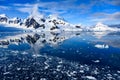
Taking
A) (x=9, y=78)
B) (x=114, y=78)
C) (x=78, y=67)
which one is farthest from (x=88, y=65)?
(x=9, y=78)

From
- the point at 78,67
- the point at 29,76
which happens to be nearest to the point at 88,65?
the point at 78,67

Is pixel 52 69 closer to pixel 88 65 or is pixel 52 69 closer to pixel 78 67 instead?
pixel 78 67

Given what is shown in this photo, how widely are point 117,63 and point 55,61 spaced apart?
29.7 ft

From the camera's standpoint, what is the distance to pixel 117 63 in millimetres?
29219

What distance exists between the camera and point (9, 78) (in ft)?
70.0

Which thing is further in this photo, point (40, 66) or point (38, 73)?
point (40, 66)

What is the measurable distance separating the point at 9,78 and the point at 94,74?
→ 943 centimetres

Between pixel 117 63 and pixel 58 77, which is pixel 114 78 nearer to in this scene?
pixel 58 77

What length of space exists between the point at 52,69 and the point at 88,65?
5.42m

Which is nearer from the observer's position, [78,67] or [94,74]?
[94,74]

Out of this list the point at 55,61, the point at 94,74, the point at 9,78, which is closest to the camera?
the point at 9,78

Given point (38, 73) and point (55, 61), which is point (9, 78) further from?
point (55, 61)

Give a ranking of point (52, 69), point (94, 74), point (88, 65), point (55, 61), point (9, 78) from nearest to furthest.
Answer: point (9, 78) → point (94, 74) → point (52, 69) → point (88, 65) → point (55, 61)

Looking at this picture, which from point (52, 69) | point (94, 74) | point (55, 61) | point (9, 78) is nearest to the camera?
point (9, 78)
